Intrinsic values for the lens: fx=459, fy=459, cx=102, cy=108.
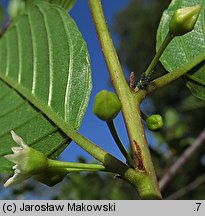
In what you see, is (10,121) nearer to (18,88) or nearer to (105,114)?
(18,88)

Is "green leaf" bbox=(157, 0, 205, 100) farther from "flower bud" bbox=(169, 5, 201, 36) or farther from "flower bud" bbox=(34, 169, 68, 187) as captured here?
"flower bud" bbox=(34, 169, 68, 187)

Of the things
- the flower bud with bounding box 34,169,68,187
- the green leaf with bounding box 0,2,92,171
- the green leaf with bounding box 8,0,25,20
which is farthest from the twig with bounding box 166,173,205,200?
the flower bud with bounding box 34,169,68,187

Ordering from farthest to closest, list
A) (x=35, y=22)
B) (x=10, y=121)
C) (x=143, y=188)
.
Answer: (x=35, y=22)
(x=10, y=121)
(x=143, y=188)

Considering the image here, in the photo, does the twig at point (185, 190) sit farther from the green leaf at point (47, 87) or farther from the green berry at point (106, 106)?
the green berry at point (106, 106)

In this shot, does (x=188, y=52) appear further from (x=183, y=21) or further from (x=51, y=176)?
(x=51, y=176)

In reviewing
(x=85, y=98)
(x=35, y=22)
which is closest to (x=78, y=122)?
(x=85, y=98)

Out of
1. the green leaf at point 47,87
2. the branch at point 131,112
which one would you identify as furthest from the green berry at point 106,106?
the green leaf at point 47,87
